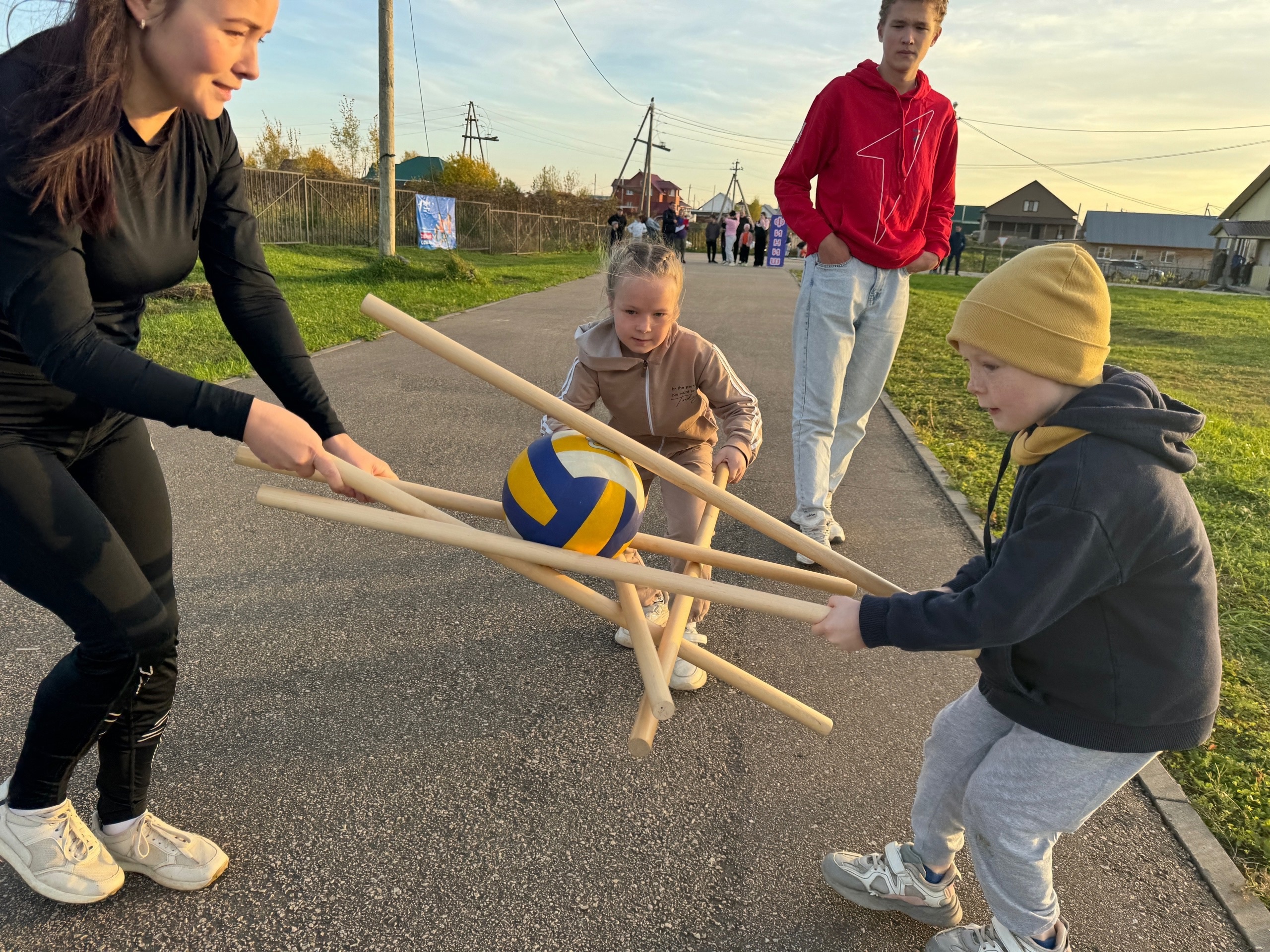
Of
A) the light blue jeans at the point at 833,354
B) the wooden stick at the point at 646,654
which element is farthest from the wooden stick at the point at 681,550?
the light blue jeans at the point at 833,354

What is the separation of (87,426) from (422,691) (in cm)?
162

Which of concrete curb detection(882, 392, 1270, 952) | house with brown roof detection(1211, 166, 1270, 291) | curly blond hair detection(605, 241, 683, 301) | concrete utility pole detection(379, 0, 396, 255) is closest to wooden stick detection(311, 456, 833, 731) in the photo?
concrete curb detection(882, 392, 1270, 952)

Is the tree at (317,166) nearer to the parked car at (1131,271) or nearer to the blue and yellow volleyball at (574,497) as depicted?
the blue and yellow volleyball at (574,497)

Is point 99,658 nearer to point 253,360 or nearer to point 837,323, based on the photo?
point 253,360

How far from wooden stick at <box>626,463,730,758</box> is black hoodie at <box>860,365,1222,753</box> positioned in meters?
0.57

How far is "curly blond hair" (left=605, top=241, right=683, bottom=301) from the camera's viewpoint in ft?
10.6

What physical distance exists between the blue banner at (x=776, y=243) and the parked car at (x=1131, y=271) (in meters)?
27.8

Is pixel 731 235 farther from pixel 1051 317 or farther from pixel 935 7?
pixel 1051 317

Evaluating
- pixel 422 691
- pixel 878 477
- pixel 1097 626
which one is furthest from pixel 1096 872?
pixel 878 477

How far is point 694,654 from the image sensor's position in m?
2.47

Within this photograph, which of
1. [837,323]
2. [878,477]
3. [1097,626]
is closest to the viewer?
[1097,626]

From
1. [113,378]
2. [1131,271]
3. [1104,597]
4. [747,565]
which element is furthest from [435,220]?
[1131,271]

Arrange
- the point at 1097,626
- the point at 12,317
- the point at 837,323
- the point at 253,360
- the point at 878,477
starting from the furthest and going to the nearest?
1. the point at 878,477
2. the point at 837,323
3. the point at 253,360
4. the point at 1097,626
5. the point at 12,317

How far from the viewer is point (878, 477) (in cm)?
630
